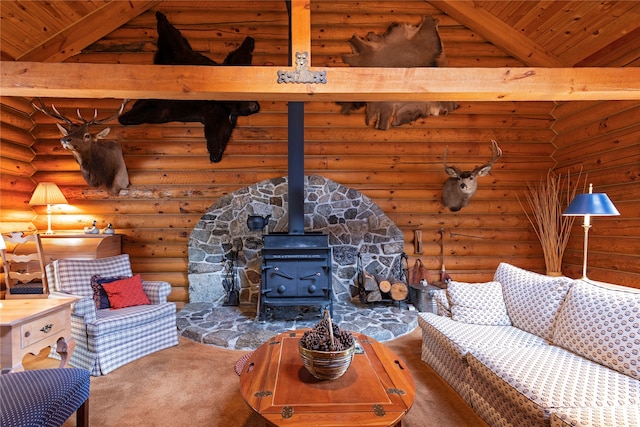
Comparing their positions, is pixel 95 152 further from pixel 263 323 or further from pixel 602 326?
pixel 602 326

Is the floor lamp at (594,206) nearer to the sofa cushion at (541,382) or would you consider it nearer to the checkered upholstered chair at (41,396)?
the sofa cushion at (541,382)

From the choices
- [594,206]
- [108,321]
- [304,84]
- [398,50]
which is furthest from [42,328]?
[398,50]

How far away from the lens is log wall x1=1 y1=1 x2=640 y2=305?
13.8 feet

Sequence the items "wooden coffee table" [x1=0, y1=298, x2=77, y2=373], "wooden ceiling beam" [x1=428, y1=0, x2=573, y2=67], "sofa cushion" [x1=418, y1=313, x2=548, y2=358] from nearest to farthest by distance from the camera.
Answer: "wooden coffee table" [x1=0, y1=298, x2=77, y2=373]
"sofa cushion" [x1=418, y1=313, x2=548, y2=358]
"wooden ceiling beam" [x1=428, y1=0, x2=573, y2=67]

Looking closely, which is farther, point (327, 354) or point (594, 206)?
point (594, 206)

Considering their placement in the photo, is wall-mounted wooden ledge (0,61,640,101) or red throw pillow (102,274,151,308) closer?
wall-mounted wooden ledge (0,61,640,101)

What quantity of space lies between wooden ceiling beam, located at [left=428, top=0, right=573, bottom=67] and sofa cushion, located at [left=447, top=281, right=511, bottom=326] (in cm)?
310

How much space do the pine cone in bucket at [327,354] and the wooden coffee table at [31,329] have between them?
5.33 ft

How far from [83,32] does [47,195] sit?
205cm

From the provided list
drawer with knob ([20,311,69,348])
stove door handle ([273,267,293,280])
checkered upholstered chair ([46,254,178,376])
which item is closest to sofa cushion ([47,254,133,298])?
checkered upholstered chair ([46,254,178,376])

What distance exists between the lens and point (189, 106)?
4.22m

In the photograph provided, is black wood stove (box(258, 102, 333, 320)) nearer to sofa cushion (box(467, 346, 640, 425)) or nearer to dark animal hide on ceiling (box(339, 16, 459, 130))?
sofa cushion (box(467, 346, 640, 425))

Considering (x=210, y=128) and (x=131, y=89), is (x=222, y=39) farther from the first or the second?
(x=131, y=89)

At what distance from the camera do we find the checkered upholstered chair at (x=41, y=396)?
1454 mm
